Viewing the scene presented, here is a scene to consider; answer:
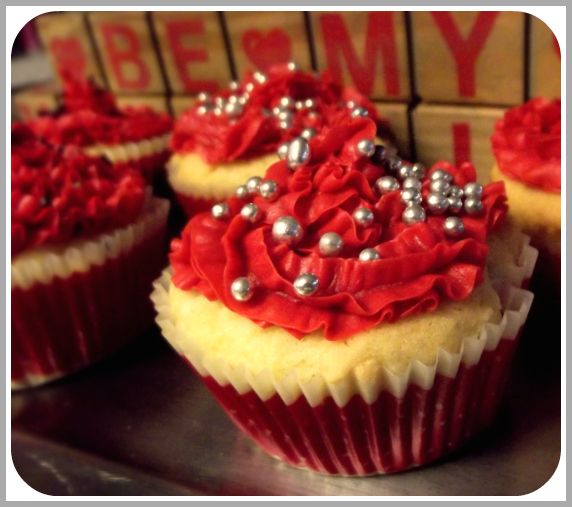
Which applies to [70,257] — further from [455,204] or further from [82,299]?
[455,204]

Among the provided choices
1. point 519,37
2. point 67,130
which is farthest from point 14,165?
point 519,37

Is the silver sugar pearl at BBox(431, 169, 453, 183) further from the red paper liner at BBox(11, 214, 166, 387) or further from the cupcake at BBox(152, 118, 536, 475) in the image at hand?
the red paper liner at BBox(11, 214, 166, 387)

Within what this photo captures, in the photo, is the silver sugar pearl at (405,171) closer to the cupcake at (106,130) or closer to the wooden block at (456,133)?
the wooden block at (456,133)

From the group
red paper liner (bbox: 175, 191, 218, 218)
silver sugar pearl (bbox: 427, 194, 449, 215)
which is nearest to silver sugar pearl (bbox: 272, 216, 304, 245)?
silver sugar pearl (bbox: 427, 194, 449, 215)

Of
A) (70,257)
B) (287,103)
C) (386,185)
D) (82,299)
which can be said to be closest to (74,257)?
(70,257)

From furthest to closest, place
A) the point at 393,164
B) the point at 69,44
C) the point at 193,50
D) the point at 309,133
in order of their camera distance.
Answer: the point at 69,44 → the point at 193,50 → the point at 309,133 → the point at 393,164
